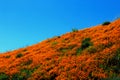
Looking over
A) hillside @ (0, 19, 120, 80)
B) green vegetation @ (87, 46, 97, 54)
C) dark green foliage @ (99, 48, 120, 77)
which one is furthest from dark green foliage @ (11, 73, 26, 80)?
dark green foliage @ (99, 48, 120, 77)

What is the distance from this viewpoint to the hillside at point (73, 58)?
78.8ft

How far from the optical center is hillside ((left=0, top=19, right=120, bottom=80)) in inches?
946

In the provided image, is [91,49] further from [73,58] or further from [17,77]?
[17,77]

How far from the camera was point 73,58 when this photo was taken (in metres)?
27.0

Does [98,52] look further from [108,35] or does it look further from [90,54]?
[108,35]

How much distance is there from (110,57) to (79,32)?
9.78 metres

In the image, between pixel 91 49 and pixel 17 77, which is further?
pixel 17 77

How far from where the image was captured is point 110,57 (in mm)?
24656

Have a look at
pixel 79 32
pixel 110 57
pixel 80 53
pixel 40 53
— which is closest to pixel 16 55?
pixel 40 53

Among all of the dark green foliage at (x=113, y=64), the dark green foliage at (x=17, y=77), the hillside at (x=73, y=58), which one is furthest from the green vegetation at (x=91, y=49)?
the dark green foliage at (x=17, y=77)

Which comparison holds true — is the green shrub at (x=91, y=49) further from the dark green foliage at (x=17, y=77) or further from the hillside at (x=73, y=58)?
the dark green foliage at (x=17, y=77)

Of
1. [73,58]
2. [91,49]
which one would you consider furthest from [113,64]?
[73,58]

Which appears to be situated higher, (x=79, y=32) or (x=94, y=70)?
(x=79, y=32)

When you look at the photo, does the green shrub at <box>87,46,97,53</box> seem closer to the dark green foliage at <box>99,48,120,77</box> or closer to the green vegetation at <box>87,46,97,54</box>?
the green vegetation at <box>87,46,97,54</box>
